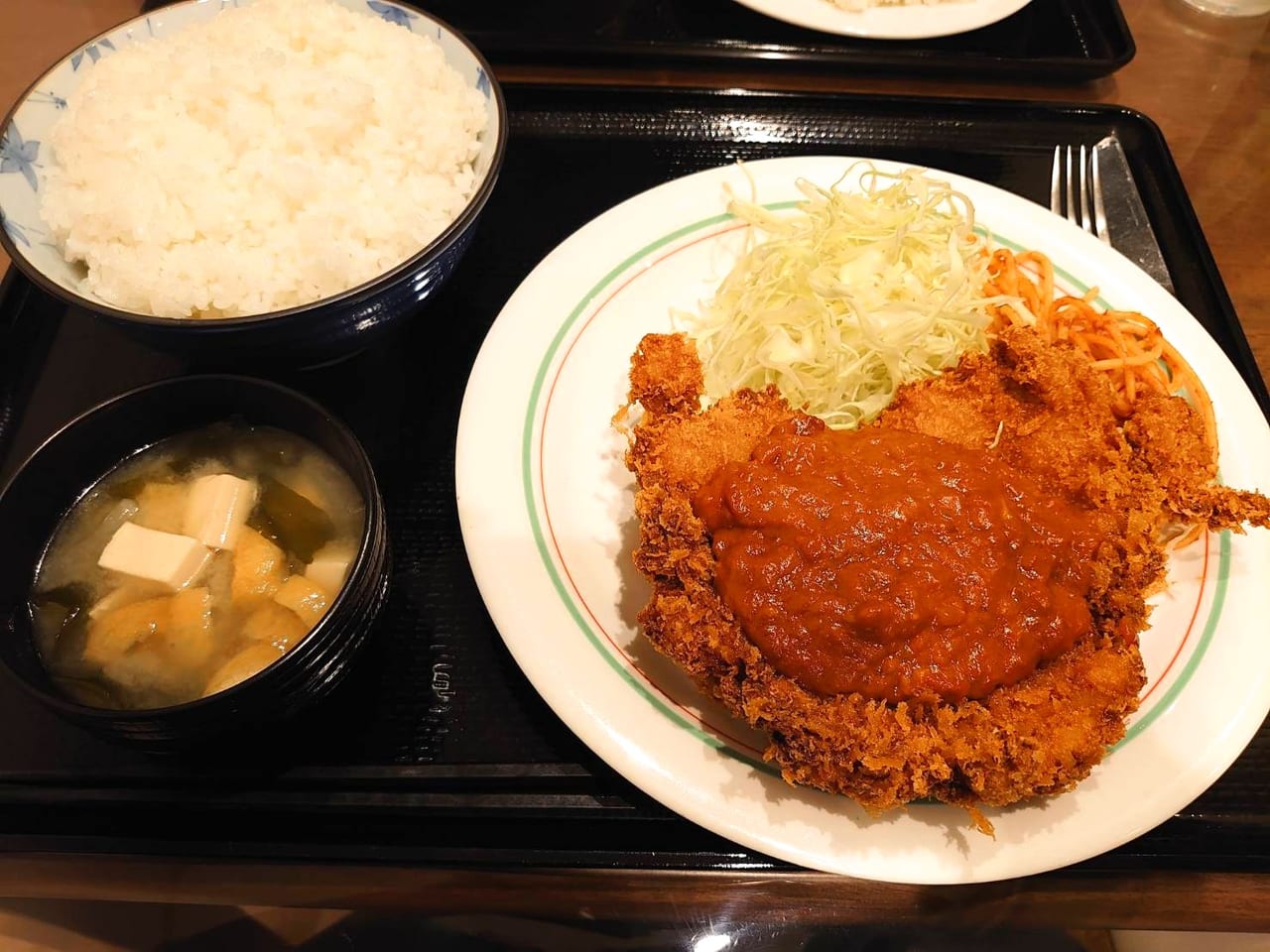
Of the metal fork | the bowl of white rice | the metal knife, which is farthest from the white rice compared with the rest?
the metal knife

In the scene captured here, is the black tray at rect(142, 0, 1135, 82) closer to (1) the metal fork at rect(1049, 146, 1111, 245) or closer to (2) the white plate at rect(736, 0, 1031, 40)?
(2) the white plate at rect(736, 0, 1031, 40)

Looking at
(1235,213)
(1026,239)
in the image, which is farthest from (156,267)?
(1235,213)

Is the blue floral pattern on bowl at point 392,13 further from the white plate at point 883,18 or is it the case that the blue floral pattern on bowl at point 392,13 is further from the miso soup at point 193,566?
the miso soup at point 193,566

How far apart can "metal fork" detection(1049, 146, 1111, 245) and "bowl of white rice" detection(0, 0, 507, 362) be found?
70.9 inches

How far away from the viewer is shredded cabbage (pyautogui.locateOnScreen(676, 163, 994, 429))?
7.07 feet

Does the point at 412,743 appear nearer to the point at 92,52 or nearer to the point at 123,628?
the point at 123,628

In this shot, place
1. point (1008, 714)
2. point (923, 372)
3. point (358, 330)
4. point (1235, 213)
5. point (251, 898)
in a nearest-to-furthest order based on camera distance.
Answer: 1. point (1008, 714)
2. point (251, 898)
3. point (358, 330)
4. point (923, 372)
5. point (1235, 213)

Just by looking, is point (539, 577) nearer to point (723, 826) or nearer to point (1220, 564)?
point (723, 826)

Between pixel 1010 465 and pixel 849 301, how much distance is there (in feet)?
2.00

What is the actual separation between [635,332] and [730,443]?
0.58 m

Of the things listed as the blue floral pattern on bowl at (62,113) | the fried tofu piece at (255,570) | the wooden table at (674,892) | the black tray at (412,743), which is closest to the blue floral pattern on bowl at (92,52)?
the blue floral pattern on bowl at (62,113)

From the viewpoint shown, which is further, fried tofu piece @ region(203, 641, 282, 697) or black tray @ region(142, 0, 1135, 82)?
black tray @ region(142, 0, 1135, 82)

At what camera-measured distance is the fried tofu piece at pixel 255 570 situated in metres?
1.60

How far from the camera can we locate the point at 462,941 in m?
1.68
